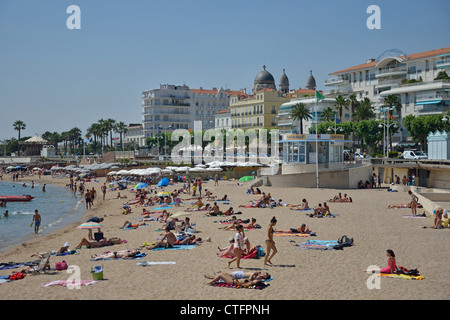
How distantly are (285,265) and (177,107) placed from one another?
9028 centimetres

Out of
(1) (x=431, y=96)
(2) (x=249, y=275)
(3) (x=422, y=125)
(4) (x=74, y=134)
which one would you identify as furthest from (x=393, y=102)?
(4) (x=74, y=134)

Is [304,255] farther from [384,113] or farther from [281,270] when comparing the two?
[384,113]

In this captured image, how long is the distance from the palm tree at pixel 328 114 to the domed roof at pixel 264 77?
103ft

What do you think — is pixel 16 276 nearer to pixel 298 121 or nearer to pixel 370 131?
pixel 370 131

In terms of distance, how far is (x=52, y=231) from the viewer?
79.7ft

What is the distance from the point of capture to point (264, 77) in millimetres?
95562

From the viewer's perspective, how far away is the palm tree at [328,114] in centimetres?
6383

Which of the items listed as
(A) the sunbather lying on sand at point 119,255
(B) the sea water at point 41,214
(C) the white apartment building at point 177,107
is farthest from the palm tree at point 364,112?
(A) the sunbather lying on sand at point 119,255

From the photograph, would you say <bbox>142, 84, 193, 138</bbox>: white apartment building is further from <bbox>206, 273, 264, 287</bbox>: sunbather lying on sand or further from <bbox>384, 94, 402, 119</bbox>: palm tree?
<bbox>206, 273, 264, 287</bbox>: sunbather lying on sand

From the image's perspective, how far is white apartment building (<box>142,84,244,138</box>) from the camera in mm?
99938

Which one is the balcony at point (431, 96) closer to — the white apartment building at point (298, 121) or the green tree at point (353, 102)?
the green tree at point (353, 102)

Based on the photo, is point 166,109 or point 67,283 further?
point 166,109

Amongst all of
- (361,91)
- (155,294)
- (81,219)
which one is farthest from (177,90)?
(155,294)

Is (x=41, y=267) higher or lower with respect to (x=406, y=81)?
lower
